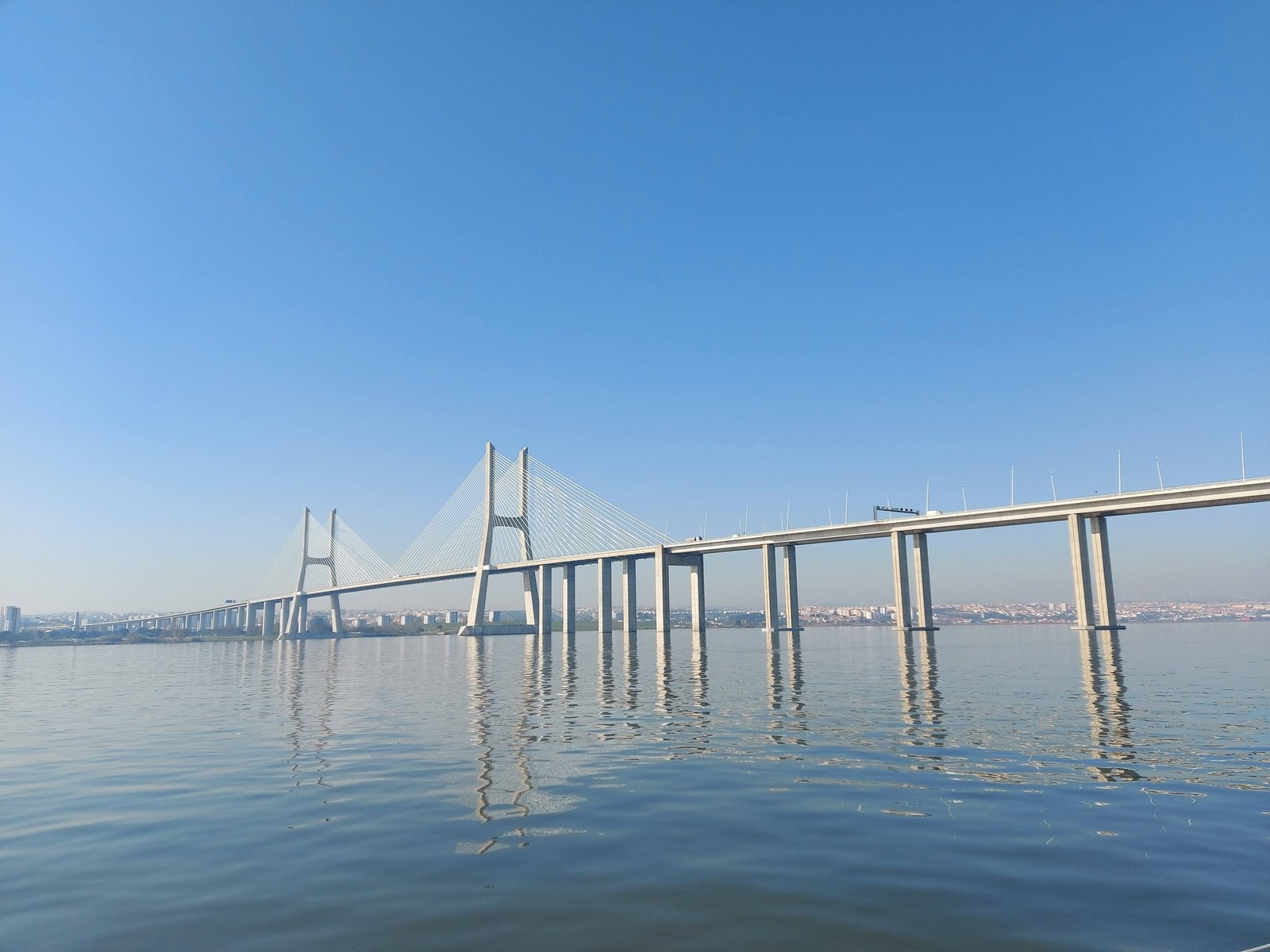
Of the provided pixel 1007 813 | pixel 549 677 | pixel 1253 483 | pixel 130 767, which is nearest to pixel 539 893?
pixel 1007 813

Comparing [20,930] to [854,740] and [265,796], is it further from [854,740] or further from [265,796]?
[854,740]

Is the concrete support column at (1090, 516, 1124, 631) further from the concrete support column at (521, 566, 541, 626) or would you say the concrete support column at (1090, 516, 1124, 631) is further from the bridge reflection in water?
the concrete support column at (521, 566, 541, 626)

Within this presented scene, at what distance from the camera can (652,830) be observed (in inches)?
352

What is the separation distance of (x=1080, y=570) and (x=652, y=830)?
85.2 meters

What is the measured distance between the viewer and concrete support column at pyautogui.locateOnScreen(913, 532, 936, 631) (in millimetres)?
96438

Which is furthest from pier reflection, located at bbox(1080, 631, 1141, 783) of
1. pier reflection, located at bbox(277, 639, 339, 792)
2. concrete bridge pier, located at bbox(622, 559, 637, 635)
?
concrete bridge pier, located at bbox(622, 559, 637, 635)

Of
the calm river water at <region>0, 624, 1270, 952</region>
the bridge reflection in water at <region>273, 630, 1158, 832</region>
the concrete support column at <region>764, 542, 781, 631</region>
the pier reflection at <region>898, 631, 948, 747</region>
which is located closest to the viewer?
the calm river water at <region>0, 624, 1270, 952</region>

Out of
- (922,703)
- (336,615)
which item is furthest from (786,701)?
(336,615)

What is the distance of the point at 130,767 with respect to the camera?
→ 48.0ft

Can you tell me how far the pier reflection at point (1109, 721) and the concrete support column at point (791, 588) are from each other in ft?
221

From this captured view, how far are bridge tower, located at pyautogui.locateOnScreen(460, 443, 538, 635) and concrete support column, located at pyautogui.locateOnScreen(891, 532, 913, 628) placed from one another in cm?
5877

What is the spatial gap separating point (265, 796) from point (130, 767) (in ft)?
17.8

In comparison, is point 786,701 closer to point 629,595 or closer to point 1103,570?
point 1103,570

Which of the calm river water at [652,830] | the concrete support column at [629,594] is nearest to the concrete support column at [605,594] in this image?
the concrete support column at [629,594]
